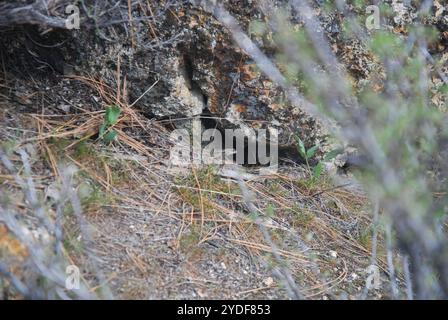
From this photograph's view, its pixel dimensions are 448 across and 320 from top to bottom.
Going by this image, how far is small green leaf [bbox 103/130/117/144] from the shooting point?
7.15ft

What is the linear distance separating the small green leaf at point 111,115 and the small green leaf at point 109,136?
0.18 ft

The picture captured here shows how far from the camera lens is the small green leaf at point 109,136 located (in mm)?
2180

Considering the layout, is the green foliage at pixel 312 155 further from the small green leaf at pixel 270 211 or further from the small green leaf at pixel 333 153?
the small green leaf at pixel 270 211

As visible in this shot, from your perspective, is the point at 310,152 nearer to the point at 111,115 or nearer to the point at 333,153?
the point at 333,153

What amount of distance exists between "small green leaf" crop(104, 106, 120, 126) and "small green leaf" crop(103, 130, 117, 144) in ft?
0.18

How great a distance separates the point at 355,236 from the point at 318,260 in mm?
270

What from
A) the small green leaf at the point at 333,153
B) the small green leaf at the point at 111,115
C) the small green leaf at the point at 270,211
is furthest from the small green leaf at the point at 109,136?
the small green leaf at the point at 333,153

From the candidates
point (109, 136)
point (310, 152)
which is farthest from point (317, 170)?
point (109, 136)

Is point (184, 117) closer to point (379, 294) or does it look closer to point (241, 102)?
point (241, 102)

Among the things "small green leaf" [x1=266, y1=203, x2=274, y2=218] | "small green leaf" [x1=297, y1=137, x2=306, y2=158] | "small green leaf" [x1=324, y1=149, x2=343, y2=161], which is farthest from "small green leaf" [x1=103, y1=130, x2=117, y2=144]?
"small green leaf" [x1=324, y1=149, x2=343, y2=161]

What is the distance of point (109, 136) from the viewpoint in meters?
2.18

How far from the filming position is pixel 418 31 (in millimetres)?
1688

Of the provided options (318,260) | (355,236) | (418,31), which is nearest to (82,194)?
(318,260)

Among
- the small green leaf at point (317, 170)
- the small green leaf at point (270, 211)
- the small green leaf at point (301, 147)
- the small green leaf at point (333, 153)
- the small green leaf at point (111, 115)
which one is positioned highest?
the small green leaf at point (111, 115)
